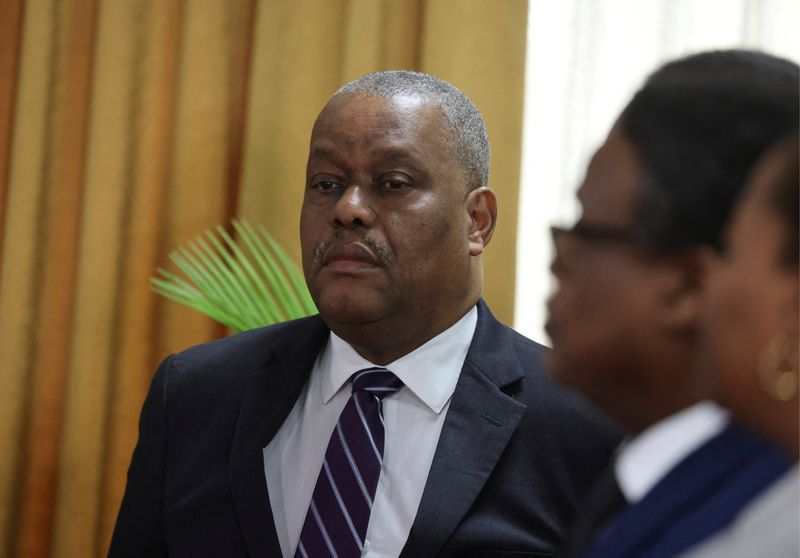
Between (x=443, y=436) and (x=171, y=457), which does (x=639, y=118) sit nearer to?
(x=443, y=436)

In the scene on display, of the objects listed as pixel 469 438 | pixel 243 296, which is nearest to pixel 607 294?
pixel 469 438

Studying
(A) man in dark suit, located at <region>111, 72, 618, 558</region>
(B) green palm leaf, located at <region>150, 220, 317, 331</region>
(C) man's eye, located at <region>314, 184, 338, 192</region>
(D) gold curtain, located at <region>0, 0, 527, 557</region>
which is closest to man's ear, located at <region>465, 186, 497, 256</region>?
(A) man in dark suit, located at <region>111, 72, 618, 558</region>

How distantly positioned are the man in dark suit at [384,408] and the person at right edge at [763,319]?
880mm

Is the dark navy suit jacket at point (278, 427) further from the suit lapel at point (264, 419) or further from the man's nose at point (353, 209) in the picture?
the man's nose at point (353, 209)

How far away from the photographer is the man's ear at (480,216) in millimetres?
1801

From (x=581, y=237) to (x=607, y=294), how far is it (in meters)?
0.06

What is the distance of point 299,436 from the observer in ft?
5.70

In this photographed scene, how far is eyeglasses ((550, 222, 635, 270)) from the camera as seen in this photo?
781 mm

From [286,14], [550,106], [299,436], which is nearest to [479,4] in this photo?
[550,106]

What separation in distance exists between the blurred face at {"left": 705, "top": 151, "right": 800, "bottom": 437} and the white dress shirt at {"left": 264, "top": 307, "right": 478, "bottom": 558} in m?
0.95

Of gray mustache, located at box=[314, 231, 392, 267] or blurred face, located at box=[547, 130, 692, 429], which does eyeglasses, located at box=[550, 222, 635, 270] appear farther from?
gray mustache, located at box=[314, 231, 392, 267]

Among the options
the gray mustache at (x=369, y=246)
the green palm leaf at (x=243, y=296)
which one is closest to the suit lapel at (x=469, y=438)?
the gray mustache at (x=369, y=246)

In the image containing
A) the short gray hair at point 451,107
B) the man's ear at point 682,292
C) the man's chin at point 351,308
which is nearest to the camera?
the man's ear at point 682,292

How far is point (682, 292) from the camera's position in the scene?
0.75 m
